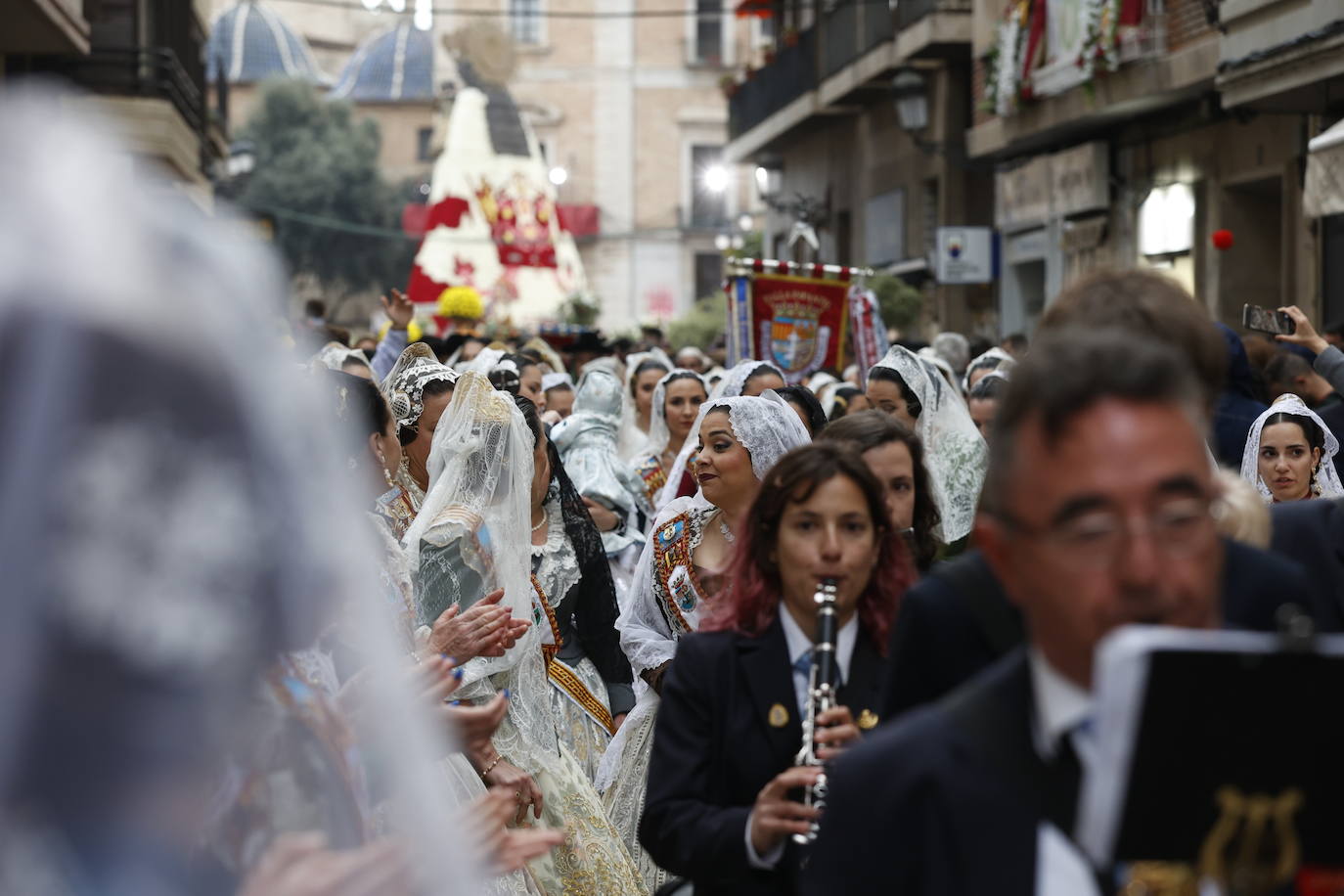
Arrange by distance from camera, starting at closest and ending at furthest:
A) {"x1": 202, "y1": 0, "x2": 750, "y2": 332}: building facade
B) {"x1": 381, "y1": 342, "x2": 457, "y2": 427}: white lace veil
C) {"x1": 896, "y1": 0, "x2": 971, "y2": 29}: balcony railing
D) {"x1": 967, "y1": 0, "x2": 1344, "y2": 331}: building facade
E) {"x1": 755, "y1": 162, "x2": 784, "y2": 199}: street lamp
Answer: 1. {"x1": 381, "y1": 342, "x2": 457, "y2": 427}: white lace veil
2. {"x1": 967, "y1": 0, "x2": 1344, "y2": 331}: building facade
3. {"x1": 896, "y1": 0, "x2": 971, "y2": 29}: balcony railing
4. {"x1": 755, "y1": 162, "x2": 784, "y2": 199}: street lamp
5. {"x1": 202, "y1": 0, "x2": 750, "y2": 332}: building facade

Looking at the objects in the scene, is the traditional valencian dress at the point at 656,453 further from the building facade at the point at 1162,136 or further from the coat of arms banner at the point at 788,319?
the building facade at the point at 1162,136

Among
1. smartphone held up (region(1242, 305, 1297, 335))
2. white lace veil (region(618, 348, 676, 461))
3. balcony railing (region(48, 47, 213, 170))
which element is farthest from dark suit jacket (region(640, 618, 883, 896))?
balcony railing (region(48, 47, 213, 170))

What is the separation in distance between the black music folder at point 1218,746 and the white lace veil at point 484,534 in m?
4.07

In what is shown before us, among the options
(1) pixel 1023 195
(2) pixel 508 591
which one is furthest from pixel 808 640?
(1) pixel 1023 195

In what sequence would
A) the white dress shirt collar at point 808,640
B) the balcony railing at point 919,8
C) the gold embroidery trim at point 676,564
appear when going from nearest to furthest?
the white dress shirt collar at point 808,640, the gold embroidery trim at point 676,564, the balcony railing at point 919,8

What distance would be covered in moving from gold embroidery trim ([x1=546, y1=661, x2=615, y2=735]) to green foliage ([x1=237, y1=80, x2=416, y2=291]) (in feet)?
190

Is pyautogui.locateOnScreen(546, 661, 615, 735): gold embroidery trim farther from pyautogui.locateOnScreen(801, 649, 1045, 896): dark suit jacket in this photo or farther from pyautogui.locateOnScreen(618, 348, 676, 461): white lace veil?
pyautogui.locateOnScreen(618, 348, 676, 461): white lace veil

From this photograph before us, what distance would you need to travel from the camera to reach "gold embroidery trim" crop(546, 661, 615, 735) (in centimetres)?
647

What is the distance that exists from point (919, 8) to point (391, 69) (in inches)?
2057

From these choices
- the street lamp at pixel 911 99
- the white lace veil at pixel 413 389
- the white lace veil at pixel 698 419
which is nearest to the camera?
the white lace veil at pixel 698 419

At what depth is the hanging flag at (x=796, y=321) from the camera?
1319 centimetres

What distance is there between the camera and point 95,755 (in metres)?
1.31

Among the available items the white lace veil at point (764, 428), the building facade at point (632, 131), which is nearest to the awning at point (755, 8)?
the building facade at point (632, 131)

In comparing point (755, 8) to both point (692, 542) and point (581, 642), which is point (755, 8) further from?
point (692, 542)
